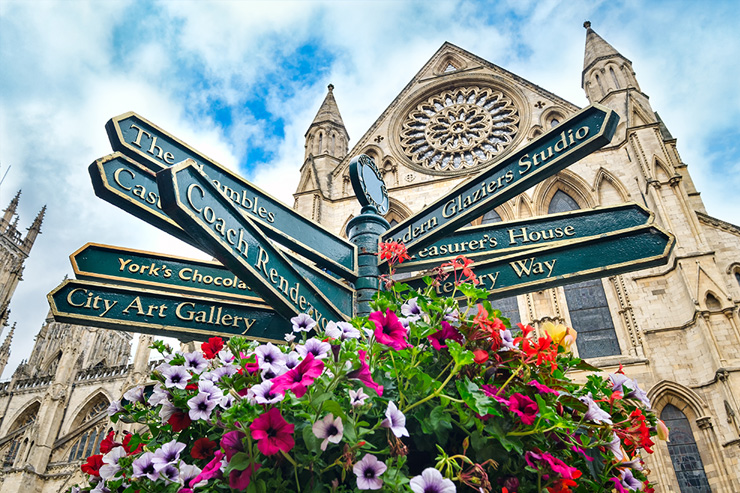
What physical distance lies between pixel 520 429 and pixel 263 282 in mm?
1057

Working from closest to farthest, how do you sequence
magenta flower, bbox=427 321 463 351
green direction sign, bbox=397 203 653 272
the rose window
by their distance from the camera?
1. magenta flower, bbox=427 321 463 351
2. green direction sign, bbox=397 203 653 272
3. the rose window

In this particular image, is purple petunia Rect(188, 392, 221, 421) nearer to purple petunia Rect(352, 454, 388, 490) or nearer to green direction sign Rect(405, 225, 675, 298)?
purple petunia Rect(352, 454, 388, 490)

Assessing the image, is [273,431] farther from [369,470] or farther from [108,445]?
[108,445]

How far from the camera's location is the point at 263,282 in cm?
181

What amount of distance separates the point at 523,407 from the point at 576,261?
4.67 ft

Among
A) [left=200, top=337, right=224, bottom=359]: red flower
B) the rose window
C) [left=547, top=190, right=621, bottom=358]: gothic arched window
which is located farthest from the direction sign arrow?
the rose window

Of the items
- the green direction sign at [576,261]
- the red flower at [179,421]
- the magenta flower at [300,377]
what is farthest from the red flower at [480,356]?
the green direction sign at [576,261]

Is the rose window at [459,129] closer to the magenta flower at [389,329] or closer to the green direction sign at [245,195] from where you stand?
the green direction sign at [245,195]

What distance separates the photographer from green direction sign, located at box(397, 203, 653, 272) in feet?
8.22

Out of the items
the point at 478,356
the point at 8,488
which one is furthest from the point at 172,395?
the point at 8,488

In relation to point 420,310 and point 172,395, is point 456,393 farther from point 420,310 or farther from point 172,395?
point 172,395

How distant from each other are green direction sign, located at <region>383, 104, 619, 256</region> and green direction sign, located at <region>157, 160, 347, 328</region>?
0.80m

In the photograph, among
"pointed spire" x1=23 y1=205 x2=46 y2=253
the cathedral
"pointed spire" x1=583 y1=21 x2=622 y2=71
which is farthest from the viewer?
"pointed spire" x1=23 y1=205 x2=46 y2=253

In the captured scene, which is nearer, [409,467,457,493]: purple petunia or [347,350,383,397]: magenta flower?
[409,467,457,493]: purple petunia
